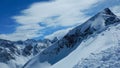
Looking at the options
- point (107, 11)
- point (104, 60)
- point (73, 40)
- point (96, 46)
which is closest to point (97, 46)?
point (96, 46)

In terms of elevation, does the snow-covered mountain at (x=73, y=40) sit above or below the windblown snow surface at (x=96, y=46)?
above

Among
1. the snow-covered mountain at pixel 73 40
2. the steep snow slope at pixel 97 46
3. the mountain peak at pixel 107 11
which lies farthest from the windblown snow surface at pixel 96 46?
the mountain peak at pixel 107 11

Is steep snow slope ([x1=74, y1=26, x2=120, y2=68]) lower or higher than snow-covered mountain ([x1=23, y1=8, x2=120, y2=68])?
lower

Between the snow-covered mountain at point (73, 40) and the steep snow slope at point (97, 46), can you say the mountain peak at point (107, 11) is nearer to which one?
the snow-covered mountain at point (73, 40)

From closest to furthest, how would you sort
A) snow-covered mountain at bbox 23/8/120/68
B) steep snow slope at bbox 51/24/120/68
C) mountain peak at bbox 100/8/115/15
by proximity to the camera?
steep snow slope at bbox 51/24/120/68 < snow-covered mountain at bbox 23/8/120/68 < mountain peak at bbox 100/8/115/15

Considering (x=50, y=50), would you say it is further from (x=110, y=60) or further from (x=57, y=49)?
A: (x=110, y=60)

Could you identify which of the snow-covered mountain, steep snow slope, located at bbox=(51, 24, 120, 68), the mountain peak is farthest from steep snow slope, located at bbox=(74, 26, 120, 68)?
the mountain peak

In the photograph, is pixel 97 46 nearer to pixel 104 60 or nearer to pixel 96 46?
pixel 96 46

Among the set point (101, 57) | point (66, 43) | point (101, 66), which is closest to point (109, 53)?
point (101, 57)

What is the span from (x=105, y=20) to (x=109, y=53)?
11550 centimetres

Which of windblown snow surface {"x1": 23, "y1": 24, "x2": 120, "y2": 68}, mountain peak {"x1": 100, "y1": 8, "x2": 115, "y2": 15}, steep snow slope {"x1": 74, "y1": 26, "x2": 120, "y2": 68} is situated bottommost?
steep snow slope {"x1": 74, "y1": 26, "x2": 120, "y2": 68}

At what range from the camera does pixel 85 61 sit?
33.2 meters

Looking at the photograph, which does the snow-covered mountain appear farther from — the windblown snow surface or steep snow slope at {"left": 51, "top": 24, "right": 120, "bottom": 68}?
steep snow slope at {"left": 51, "top": 24, "right": 120, "bottom": 68}

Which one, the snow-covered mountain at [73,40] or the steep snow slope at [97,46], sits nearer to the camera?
the steep snow slope at [97,46]
